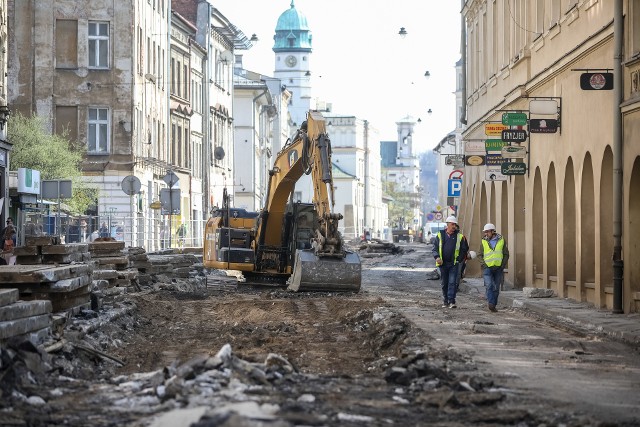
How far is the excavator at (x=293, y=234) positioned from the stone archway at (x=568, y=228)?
4.17 m

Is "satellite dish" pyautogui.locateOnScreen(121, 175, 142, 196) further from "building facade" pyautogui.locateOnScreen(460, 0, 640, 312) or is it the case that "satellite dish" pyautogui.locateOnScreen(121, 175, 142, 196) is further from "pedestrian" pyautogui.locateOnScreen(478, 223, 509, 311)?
"pedestrian" pyautogui.locateOnScreen(478, 223, 509, 311)

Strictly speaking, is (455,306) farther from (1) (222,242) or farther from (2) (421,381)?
(2) (421,381)

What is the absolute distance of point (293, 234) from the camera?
32.9 meters

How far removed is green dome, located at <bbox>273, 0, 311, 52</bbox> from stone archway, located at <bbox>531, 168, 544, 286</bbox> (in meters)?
130

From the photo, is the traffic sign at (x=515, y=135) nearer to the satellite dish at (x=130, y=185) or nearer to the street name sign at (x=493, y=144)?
the street name sign at (x=493, y=144)

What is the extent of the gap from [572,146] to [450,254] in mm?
4090

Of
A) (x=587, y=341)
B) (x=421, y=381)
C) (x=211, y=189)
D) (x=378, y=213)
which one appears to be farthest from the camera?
(x=378, y=213)

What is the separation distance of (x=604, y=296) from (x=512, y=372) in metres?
11.1

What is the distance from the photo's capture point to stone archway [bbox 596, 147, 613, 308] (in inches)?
964

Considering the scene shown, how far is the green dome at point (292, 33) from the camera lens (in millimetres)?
161875

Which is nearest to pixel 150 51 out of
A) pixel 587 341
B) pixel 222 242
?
pixel 222 242

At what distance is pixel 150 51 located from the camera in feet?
194

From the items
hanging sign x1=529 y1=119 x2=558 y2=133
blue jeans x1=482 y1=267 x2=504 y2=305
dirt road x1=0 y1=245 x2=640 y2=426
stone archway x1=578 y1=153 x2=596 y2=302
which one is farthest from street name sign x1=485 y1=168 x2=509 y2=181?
dirt road x1=0 y1=245 x2=640 y2=426

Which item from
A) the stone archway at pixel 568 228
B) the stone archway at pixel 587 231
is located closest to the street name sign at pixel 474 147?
the stone archway at pixel 568 228
